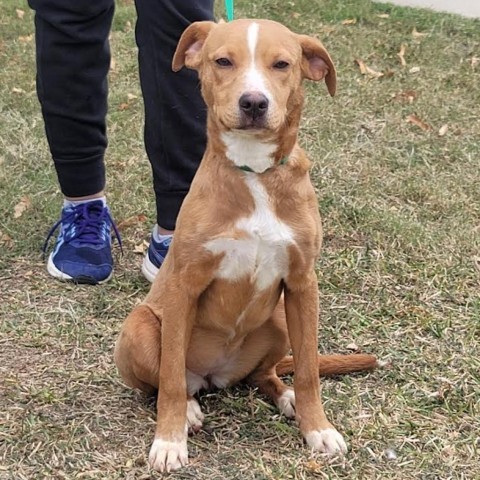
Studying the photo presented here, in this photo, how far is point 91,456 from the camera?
99.5 inches

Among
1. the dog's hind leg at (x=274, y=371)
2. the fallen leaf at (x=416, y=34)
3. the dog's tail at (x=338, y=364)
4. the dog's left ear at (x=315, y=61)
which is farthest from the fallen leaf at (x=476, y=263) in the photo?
the fallen leaf at (x=416, y=34)

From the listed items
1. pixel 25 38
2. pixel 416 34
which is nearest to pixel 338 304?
pixel 416 34

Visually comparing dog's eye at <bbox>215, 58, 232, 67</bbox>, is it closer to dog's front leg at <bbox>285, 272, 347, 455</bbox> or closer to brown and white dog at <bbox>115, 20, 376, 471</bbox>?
brown and white dog at <bbox>115, 20, 376, 471</bbox>

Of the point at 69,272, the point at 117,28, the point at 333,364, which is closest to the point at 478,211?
the point at 333,364

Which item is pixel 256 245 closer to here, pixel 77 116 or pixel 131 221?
pixel 77 116

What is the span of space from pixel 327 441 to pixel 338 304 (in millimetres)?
949

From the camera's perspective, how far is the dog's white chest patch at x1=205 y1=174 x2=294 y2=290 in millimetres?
2404

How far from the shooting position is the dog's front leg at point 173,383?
2.46 meters

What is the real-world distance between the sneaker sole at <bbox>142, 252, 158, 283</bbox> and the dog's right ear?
1.13 m

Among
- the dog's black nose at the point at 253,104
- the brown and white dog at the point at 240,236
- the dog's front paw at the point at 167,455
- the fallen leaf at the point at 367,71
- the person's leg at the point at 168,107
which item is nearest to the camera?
the dog's black nose at the point at 253,104

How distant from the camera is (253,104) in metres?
2.24

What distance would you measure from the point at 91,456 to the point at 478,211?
2417 millimetres

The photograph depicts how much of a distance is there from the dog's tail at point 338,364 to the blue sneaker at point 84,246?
3.22 feet

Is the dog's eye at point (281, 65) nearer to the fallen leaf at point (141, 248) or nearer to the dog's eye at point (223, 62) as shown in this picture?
the dog's eye at point (223, 62)
